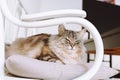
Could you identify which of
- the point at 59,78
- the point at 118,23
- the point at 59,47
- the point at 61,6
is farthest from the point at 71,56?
the point at 61,6

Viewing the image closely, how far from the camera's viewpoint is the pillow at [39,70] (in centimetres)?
64

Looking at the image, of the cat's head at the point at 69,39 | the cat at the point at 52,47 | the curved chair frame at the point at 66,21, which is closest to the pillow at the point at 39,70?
the curved chair frame at the point at 66,21

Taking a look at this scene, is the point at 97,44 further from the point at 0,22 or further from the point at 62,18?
the point at 0,22

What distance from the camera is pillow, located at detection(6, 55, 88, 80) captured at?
2.11 ft

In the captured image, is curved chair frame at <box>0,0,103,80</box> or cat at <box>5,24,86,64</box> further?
cat at <box>5,24,86,64</box>

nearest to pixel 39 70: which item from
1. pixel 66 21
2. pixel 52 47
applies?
pixel 66 21

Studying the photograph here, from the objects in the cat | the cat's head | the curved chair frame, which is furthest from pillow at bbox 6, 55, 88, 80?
the cat's head

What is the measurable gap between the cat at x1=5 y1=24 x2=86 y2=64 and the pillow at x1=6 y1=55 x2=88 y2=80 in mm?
248

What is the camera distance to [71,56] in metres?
1.07

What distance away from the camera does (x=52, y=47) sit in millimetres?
1072

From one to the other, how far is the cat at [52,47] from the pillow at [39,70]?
0.25m

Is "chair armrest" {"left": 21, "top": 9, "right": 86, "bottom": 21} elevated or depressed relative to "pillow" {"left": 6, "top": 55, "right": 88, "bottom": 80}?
elevated

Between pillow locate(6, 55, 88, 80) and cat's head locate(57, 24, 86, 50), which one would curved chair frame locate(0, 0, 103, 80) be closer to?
pillow locate(6, 55, 88, 80)

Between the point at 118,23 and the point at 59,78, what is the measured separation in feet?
7.63
